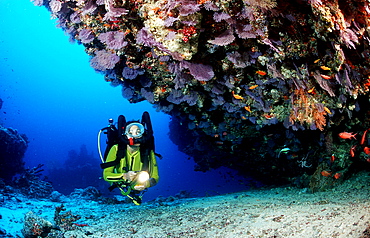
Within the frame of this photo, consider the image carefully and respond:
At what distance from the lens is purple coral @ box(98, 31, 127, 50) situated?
3.68m

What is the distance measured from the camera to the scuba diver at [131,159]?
185 inches

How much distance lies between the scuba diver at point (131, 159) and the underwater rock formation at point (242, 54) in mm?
1003

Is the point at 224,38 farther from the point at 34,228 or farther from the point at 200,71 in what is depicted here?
the point at 34,228

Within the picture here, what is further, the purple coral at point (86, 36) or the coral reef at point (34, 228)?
the purple coral at point (86, 36)

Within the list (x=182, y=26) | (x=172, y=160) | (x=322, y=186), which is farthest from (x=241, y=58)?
(x=172, y=160)

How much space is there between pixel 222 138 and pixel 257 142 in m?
1.51

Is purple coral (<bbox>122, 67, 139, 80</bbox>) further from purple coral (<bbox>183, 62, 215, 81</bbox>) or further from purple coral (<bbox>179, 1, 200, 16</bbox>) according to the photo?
purple coral (<bbox>179, 1, 200, 16</bbox>)

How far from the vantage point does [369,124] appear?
548 centimetres

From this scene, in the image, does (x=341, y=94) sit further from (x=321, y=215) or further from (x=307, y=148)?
(x=307, y=148)

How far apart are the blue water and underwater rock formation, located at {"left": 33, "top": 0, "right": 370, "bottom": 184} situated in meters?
63.4

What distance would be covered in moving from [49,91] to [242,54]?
128 m

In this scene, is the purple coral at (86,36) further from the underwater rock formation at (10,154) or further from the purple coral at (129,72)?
the underwater rock formation at (10,154)

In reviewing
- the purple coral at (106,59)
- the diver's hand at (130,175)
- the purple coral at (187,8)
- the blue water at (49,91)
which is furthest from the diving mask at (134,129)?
the blue water at (49,91)

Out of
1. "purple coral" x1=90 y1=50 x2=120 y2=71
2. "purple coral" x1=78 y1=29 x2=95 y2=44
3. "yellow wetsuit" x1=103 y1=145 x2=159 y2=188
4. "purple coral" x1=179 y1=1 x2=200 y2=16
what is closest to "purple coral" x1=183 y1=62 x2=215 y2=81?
"purple coral" x1=179 y1=1 x2=200 y2=16
